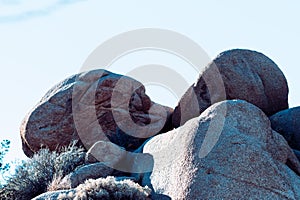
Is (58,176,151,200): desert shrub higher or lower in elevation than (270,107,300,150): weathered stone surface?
higher

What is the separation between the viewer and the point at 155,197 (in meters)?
13.2

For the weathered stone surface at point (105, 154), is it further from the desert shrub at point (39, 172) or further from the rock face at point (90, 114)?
the rock face at point (90, 114)

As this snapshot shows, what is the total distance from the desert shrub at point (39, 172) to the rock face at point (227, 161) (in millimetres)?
2313

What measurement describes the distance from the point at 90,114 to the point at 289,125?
4576 mm

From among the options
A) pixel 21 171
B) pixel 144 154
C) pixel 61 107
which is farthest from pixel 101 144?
pixel 61 107

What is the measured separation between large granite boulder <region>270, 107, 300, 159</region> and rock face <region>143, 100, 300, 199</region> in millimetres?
2880

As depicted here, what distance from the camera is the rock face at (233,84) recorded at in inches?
699

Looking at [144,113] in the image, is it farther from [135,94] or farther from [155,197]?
[155,197]

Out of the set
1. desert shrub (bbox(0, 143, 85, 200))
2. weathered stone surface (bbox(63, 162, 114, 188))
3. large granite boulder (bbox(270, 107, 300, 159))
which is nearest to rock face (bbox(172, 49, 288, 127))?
large granite boulder (bbox(270, 107, 300, 159))

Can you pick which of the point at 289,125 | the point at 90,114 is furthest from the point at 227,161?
the point at 90,114

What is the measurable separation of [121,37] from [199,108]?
2.40 metres

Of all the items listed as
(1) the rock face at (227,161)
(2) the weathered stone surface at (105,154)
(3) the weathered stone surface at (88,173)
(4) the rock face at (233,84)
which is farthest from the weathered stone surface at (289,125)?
(3) the weathered stone surface at (88,173)

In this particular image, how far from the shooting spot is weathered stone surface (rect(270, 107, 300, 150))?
17031mm

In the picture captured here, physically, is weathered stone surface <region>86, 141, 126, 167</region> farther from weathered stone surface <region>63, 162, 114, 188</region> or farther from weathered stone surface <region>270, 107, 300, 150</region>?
weathered stone surface <region>270, 107, 300, 150</region>
